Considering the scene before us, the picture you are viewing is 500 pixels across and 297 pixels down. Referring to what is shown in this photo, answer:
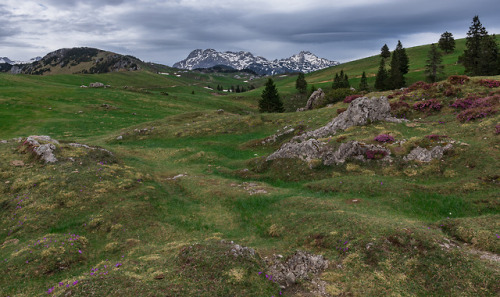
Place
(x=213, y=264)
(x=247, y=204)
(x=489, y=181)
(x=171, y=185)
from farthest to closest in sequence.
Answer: (x=171, y=185) → (x=247, y=204) → (x=489, y=181) → (x=213, y=264)

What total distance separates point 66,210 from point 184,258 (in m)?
14.4

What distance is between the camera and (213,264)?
12695 millimetres

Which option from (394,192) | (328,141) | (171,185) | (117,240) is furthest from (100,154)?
(394,192)

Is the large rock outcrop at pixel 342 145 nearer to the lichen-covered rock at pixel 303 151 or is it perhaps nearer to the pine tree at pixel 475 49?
the lichen-covered rock at pixel 303 151

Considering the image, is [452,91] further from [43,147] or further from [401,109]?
[43,147]

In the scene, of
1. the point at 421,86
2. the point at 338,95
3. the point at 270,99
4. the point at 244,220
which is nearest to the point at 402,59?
the point at 338,95

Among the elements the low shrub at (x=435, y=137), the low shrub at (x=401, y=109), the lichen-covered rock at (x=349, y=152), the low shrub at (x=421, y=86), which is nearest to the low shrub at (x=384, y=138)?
the lichen-covered rock at (x=349, y=152)

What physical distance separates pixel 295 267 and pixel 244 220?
27.0 ft

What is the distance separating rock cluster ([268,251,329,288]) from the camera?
13414 millimetres

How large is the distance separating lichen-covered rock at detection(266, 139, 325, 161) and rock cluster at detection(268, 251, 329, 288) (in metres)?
16.9

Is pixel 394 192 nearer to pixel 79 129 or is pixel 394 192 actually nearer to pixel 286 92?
pixel 79 129

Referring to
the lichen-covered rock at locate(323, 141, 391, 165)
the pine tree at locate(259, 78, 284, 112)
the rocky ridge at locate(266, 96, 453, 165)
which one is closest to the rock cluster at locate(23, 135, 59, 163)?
the rocky ridge at locate(266, 96, 453, 165)

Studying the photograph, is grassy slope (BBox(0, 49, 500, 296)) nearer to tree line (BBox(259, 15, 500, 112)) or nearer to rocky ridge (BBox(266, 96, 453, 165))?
rocky ridge (BBox(266, 96, 453, 165))

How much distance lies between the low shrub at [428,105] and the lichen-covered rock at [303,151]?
20.2 meters
